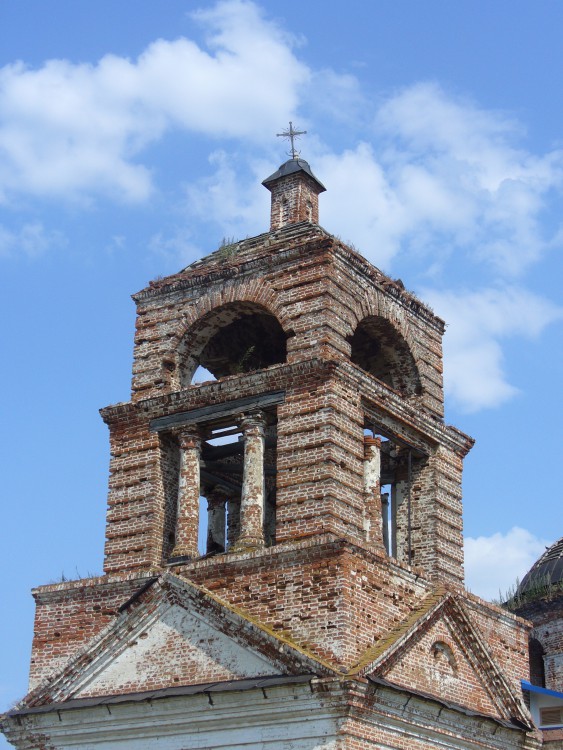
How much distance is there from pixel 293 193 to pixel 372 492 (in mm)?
5745

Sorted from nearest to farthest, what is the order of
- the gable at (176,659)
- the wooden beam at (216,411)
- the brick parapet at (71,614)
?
1. the gable at (176,659)
2. the brick parapet at (71,614)
3. the wooden beam at (216,411)

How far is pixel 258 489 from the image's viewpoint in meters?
17.6

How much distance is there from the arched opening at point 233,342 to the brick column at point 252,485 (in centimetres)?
168

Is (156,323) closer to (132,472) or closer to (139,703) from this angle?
(132,472)

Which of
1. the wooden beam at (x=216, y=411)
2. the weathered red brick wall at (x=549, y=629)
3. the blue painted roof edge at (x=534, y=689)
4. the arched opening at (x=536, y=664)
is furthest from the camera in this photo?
the arched opening at (x=536, y=664)

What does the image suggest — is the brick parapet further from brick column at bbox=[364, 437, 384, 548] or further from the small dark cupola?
the small dark cupola

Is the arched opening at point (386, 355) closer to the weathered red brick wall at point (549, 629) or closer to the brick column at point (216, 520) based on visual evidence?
the brick column at point (216, 520)

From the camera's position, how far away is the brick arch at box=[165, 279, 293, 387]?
1938 cm

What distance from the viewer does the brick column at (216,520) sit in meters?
20.0

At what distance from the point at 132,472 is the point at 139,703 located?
12.9 ft

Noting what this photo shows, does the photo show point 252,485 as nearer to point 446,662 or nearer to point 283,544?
point 283,544

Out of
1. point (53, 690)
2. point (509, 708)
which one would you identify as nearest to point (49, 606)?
point (53, 690)

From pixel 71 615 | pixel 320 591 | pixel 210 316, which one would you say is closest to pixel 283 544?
pixel 320 591

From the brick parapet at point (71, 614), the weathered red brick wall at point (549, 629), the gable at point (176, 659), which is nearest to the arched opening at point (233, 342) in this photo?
the brick parapet at point (71, 614)
